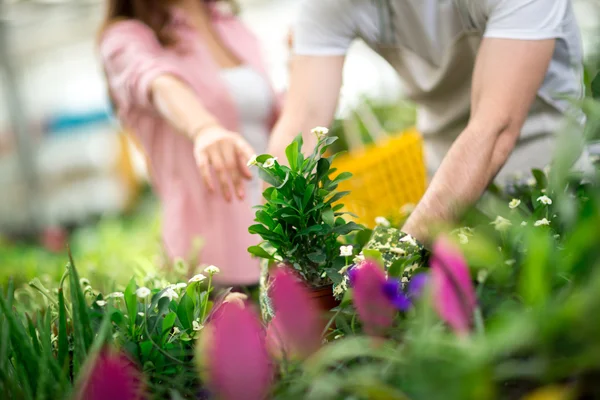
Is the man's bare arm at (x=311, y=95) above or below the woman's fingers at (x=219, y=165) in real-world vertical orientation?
above

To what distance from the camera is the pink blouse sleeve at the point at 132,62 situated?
1294 mm

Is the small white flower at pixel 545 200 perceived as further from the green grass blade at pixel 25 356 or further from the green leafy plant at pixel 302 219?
the green grass blade at pixel 25 356

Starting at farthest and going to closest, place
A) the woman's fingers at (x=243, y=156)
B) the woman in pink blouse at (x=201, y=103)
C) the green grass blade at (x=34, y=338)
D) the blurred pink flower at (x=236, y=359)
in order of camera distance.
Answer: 1. the woman in pink blouse at (x=201, y=103)
2. the woman's fingers at (x=243, y=156)
3. the green grass blade at (x=34, y=338)
4. the blurred pink flower at (x=236, y=359)

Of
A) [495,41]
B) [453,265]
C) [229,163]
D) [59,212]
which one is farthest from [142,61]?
→ [59,212]

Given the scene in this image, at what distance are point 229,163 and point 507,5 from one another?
43cm

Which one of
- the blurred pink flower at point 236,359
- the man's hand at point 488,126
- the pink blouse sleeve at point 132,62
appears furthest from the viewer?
the pink blouse sleeve at point 132,62

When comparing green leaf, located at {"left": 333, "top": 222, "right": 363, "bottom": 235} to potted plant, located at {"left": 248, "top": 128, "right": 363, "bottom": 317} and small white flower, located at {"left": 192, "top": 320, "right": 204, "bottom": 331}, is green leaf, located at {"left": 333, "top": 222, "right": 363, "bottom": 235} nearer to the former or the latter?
potted plant, located at {"left": 248, "top": 128, "right": 363, "bottom": 317}

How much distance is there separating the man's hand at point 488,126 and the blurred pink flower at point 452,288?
287 mm

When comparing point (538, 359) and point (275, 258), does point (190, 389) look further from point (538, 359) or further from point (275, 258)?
point (538, 359)

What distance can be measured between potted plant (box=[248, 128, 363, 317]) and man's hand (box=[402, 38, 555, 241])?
11 cm

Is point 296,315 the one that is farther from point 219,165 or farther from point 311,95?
point 311,95

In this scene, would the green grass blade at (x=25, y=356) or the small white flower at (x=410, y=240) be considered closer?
the green grass blade at (x=25, y=356)

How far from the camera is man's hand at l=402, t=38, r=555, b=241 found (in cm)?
68

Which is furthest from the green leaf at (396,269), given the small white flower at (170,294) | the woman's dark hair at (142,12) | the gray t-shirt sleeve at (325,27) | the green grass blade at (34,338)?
the woman's dark hair at (142,12)
